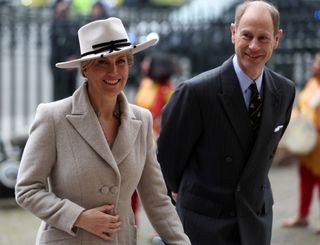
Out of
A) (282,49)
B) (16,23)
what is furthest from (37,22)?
(282,49)

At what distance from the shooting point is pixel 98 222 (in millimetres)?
3215

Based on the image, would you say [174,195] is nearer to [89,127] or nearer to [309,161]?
[89,127]

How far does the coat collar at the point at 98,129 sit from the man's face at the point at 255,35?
76 cm

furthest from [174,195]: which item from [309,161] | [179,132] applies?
[309,161]

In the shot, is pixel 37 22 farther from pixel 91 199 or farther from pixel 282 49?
pixel 91 199

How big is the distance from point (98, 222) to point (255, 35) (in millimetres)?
1231

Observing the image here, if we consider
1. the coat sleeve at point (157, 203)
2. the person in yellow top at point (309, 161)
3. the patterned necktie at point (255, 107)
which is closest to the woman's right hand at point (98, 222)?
the coat sleeve at point (157, 203)

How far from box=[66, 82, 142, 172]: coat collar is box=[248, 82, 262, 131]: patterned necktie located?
82 centimetres

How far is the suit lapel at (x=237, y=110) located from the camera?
4004 mm

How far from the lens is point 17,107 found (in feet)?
39.1

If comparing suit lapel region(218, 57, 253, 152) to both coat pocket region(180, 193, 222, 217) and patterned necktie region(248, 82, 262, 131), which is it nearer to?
patterned necktie region(248, 82, 262, 131)

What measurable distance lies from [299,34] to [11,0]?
23.0 feet

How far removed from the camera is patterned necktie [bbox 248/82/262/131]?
4043 millimetres

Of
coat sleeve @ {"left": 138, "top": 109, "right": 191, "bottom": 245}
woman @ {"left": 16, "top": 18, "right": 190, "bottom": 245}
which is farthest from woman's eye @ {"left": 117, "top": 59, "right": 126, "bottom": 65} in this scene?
coat sleeve @ {"left": 138, "top": 109, "right": 191, "bottom": 245}
